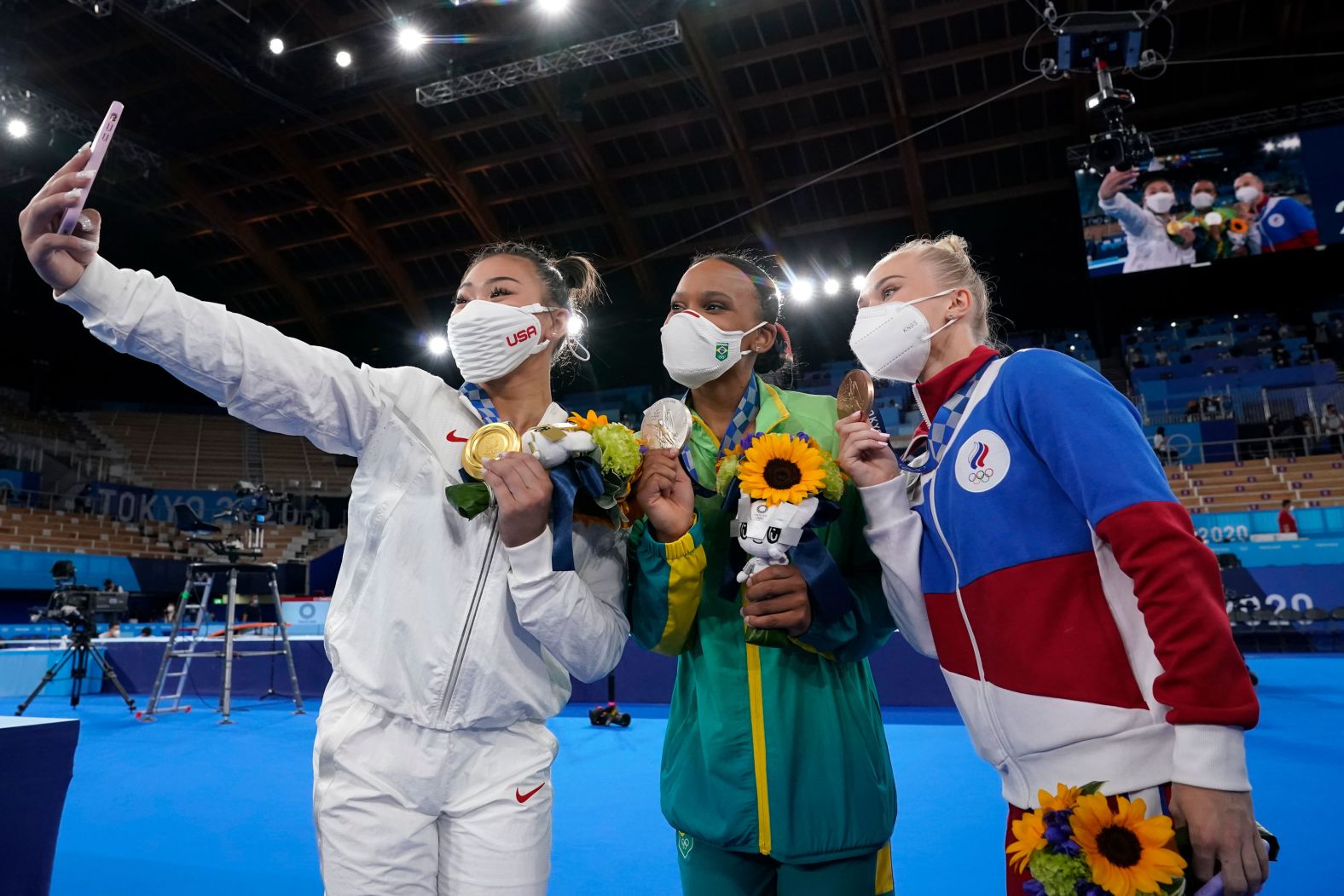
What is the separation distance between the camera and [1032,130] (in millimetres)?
18172

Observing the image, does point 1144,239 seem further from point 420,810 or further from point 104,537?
point 104,537

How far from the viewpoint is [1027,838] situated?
1371 millimetres

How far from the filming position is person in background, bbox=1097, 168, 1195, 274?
15.8 m

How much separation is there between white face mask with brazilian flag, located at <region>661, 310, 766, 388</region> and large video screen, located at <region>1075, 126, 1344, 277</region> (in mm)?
16134

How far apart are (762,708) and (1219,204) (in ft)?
60.5

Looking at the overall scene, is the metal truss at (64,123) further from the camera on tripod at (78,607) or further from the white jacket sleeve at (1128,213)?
the white jacket sleeve at (1128,213)

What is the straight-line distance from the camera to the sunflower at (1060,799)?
1.35m

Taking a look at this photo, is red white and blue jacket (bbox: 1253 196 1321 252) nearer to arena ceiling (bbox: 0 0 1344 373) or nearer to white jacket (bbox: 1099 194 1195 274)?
white jacket (bbox: 1099 194 1195 274)

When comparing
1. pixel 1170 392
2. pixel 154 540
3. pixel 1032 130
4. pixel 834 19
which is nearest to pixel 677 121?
pixel 834 19

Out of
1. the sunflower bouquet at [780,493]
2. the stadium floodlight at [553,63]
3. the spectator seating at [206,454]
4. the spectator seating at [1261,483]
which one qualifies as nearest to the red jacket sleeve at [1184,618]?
the sunflower bouquet at [780,493]

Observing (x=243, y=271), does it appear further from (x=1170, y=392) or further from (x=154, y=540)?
(x=1170, y=392)

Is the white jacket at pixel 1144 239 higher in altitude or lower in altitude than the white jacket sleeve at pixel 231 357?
higher

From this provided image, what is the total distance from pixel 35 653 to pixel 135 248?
54.2ft

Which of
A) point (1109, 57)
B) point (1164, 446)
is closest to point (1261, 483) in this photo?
point (1164, 446)
